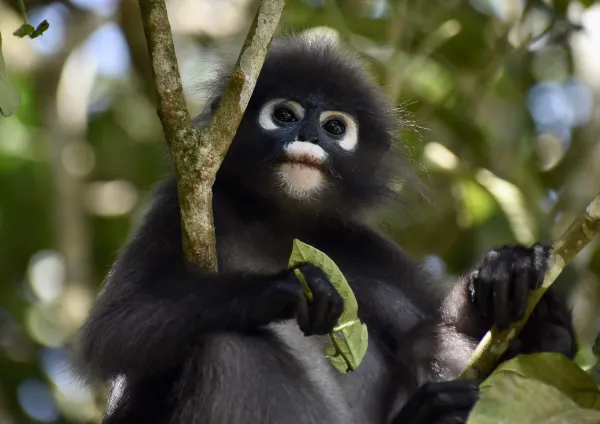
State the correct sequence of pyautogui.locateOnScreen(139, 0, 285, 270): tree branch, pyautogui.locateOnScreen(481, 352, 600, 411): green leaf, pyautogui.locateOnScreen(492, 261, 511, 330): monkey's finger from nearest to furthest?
pyautogui.locateOnScreen(481, 352, 600, 411): green leaf
pyautogui.locateOnScreen(139, 0, 285, 270): tree branch
pyautogui.locateOnScreen(492, 261, 511, 330): monkey's finger

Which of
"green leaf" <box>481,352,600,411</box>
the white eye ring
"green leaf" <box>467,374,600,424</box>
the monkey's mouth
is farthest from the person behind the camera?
the white eye ring

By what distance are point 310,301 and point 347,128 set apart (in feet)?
4.96

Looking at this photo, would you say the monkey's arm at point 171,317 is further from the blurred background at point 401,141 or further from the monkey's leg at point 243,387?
the blurred background at point 401,141

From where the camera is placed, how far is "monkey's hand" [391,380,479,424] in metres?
4.06

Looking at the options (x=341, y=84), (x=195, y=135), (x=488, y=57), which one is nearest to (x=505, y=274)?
(x=195, y=135)

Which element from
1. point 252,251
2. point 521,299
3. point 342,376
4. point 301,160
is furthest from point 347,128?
point 521,299

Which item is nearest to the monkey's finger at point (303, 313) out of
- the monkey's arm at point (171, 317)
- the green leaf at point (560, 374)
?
the monkey's arm at point (171, 317)

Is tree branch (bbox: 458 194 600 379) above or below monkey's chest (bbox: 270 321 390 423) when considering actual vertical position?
above

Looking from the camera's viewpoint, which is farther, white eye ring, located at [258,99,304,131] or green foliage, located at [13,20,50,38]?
white eye ring, located at [258,99,304,131]

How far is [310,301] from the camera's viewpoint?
394cm

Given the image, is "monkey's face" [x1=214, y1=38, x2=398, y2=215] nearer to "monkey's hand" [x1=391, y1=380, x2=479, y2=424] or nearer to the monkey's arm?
the monkey's arm

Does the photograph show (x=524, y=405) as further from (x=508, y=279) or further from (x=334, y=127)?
(x=334, y=127)

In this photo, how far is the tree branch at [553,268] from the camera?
335 centimetres

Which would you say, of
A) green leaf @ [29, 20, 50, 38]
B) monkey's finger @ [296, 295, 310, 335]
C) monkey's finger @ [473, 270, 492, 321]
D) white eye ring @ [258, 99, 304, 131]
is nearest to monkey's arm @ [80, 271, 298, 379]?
monkey's finger @ [296, 295, 310, 335]
